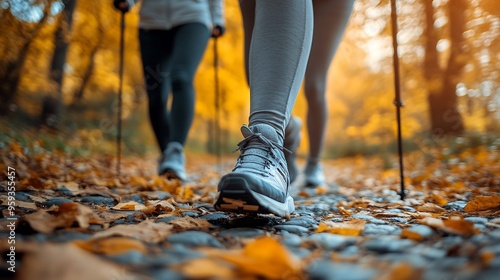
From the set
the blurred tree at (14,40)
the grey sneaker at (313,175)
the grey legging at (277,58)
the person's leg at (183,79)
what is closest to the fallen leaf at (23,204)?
the grey legging at (277,58)

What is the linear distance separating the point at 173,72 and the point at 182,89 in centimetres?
13

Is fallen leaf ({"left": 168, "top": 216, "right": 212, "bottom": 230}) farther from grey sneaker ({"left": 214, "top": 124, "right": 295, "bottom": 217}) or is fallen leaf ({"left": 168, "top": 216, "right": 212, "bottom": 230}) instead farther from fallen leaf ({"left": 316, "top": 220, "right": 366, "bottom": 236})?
fallen leaf ({"left": 316, "top": 220, "right": 366, "bottom": 236})

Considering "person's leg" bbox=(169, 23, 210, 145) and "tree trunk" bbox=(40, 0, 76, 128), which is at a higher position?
"tree trunk" bbox=(40, 0, 76, 128)

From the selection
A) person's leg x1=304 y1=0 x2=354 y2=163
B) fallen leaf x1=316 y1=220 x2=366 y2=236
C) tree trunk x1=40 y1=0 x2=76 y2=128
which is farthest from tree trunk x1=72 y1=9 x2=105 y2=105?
fallen leaf x1=316 y1=220 x2=366 y2=236

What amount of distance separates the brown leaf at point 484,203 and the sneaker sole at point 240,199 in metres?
0.71

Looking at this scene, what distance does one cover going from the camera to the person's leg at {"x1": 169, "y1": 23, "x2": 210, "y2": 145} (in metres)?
2.42

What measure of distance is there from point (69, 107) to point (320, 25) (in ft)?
26.5

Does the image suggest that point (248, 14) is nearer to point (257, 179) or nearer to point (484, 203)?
point (257, 179)

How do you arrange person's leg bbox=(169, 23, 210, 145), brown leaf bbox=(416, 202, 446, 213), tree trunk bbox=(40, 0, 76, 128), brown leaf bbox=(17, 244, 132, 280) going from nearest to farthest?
brown leaf bbox=(17, 244, 132, 280) < brown leaf bbox=(416, 202, 446, 213) < person's leg bbox=(169, 23, 210, 145) < tree trunk bbox=(40, 0, 76, 128)


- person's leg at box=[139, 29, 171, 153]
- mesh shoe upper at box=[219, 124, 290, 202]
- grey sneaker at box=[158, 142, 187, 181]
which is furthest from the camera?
person's leg at box=[139, 29, 171, 153]

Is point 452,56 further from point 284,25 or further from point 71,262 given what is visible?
point 71,262

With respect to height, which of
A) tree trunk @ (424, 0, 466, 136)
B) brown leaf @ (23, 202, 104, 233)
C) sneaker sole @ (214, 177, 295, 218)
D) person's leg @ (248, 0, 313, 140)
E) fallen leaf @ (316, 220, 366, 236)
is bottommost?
fallen leaf @ (316, 220, 366, 236)

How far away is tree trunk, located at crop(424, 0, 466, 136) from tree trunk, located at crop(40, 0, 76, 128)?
16.2 feet

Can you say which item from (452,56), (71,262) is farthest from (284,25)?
(452,56)
